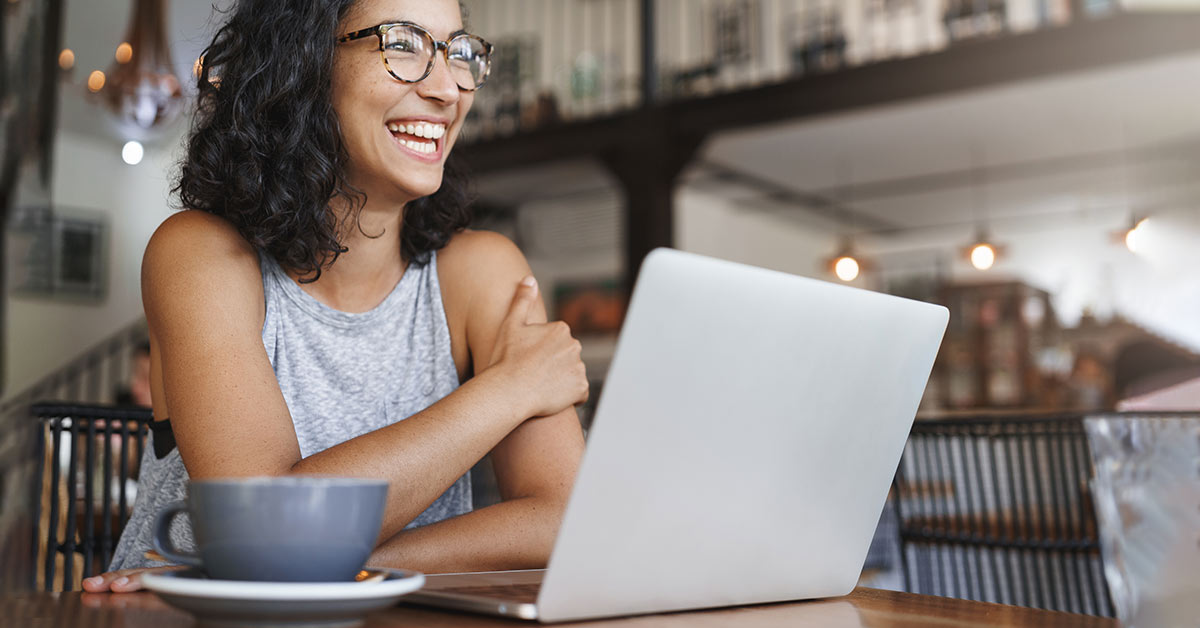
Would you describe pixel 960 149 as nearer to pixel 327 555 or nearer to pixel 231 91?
pixel 231 91

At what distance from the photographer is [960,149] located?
634 centimetres

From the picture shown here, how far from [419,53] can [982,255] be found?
5748mm

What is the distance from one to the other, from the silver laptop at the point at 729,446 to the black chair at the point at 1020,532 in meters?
0.57

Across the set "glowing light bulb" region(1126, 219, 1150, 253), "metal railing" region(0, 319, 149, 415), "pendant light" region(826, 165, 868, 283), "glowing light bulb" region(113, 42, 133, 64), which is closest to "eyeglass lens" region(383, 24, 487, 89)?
"metal railing" region(0, 319, 149, 415)

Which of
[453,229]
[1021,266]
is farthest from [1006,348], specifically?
[453,229]

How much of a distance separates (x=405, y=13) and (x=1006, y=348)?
7.69 m

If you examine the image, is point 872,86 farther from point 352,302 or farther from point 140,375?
point 352,302

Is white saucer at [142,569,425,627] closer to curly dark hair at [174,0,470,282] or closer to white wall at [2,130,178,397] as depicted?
curly dark hair at [174,0,470,282]

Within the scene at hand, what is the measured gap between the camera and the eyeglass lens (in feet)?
3.33

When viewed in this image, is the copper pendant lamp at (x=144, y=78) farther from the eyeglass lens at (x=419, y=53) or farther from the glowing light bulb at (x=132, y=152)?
the eyeglass lens at (x=419, y=53)

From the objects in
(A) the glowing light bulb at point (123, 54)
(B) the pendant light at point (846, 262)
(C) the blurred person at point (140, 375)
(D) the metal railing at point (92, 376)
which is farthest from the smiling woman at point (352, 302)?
(B) the pendant light at point (846, 262)

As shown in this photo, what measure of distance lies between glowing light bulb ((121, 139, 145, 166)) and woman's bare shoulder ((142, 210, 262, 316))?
79.8 inches

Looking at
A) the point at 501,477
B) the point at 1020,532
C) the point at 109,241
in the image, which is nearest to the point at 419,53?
the point at 501,477

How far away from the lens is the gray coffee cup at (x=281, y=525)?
1.53 feet
